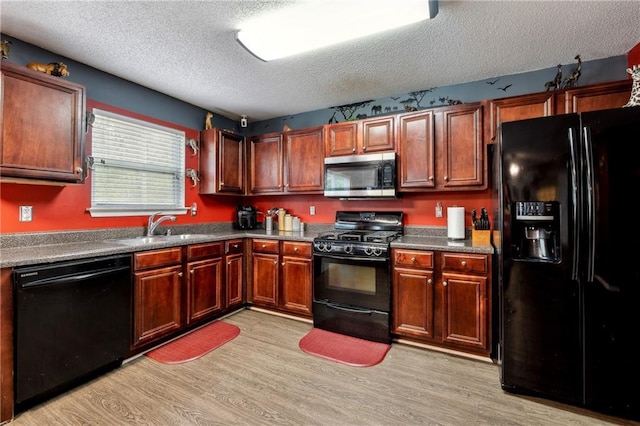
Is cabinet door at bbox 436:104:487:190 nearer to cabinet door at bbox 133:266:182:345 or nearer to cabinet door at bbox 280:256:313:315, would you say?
cabinet door at bbox 280:256:313:315

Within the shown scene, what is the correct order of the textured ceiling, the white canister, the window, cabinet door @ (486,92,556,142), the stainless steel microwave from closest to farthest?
the textured ceiling, cabinet door @ (486,92,556,142), the window, the stainless steel microwave, the white canister

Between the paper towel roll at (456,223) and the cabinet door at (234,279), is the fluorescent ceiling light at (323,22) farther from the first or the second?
the cabinet door at (234,279)

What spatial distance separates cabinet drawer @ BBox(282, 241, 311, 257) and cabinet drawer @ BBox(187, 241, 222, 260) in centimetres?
72

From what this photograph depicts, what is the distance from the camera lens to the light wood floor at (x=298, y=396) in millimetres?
1720

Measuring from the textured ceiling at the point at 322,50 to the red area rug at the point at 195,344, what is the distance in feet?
8.40

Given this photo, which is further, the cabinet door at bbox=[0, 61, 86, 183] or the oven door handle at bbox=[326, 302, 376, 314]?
the oven door handle at bbox=[326, 302, 376, 314]

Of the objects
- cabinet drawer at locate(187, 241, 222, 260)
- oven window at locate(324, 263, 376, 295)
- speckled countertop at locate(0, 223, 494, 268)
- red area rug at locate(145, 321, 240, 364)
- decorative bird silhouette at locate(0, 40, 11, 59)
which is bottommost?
red area rug at locate(145, 321, 240, 364)

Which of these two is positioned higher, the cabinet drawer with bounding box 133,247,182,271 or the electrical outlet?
the electrical outlet

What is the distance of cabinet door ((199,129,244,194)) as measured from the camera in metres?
3.60

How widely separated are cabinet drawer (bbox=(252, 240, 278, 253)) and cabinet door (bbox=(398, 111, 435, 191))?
5.15 feet

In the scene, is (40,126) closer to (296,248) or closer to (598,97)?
(296,248)

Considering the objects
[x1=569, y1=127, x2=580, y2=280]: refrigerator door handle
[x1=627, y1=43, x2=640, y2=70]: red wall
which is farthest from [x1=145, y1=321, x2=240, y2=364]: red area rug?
[x1=627, y1=43, x2=640, y2=70]: red wall

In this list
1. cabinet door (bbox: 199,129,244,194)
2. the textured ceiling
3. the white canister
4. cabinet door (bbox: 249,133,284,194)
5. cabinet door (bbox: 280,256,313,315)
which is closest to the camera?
the textured ceiling

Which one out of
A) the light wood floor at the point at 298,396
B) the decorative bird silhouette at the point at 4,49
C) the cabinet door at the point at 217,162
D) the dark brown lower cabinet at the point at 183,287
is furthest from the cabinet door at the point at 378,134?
the decorative bird silhouette at the point at 4,49
